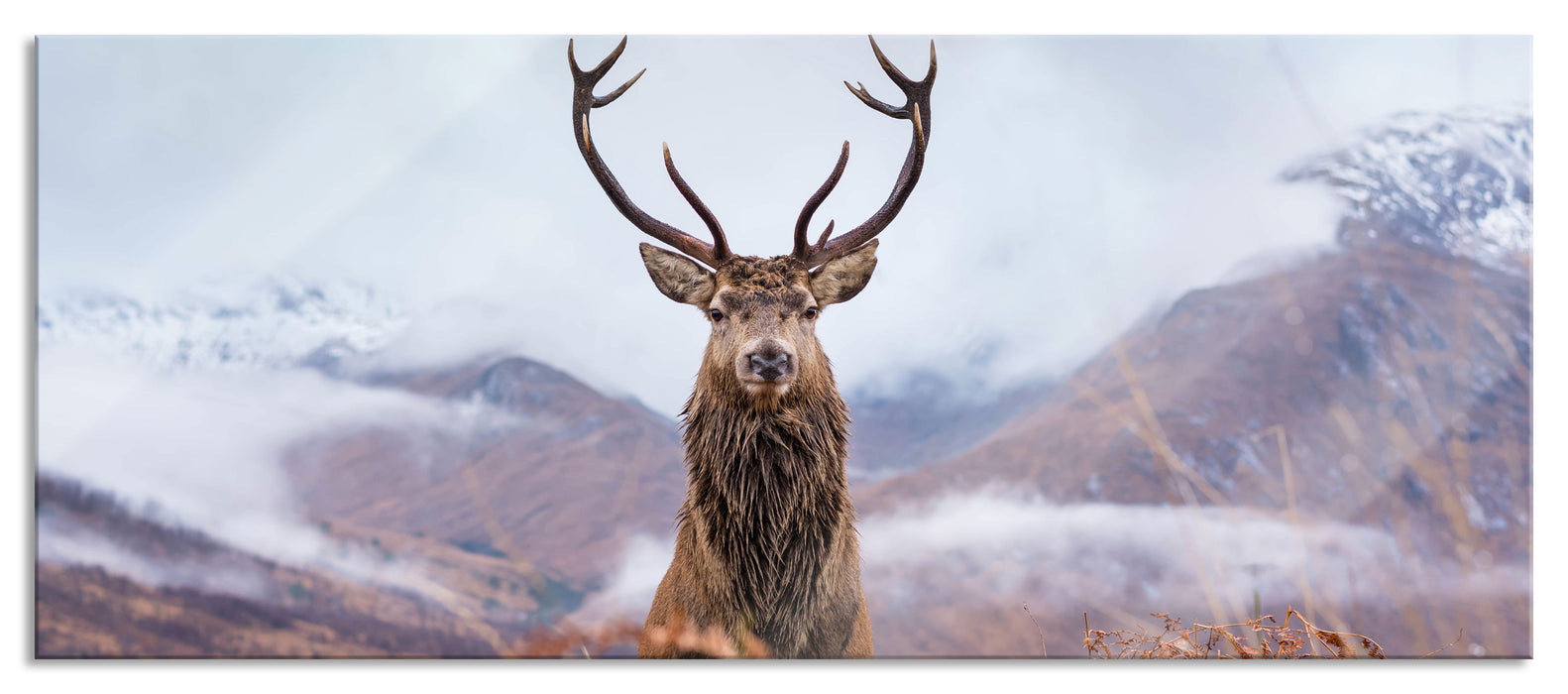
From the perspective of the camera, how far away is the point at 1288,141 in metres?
4.10

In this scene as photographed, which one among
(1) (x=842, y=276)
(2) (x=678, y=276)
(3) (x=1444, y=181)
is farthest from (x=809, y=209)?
(3) (x=1444, y=181)

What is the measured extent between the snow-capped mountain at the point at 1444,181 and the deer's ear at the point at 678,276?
2.91 metres

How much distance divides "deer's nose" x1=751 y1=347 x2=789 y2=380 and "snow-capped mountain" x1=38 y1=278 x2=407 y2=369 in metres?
2.39

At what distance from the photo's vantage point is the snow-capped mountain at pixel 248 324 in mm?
3676

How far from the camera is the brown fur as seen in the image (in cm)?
234

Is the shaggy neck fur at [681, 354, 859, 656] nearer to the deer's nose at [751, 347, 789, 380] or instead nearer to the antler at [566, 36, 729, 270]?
the deer's nose at [751, 347, 789, 380]

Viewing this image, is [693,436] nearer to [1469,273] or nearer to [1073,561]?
[1073,561]

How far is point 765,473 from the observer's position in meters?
2.38

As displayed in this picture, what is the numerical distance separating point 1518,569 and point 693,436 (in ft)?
10.4

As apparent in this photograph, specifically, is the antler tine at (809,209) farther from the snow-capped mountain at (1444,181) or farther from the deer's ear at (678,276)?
the snow-capped mountain at (1444,181)

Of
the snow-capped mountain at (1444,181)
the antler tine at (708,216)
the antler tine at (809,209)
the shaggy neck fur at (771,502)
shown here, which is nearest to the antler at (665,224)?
the antler tine at (708,216)

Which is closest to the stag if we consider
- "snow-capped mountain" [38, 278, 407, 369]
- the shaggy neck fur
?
the shaggy neck fur
